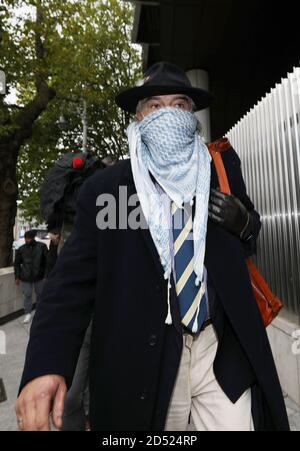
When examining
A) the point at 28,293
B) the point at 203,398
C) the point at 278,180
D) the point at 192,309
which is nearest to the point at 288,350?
the point at 278,180

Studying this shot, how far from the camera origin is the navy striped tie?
5.02ft

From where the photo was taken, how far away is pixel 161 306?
1.47 meters

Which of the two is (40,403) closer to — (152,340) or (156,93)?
(152,340)

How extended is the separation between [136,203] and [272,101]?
328 cm

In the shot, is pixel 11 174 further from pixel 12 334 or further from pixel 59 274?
pixel 59 274

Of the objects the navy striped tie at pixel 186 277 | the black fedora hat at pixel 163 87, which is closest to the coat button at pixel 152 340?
the navy striped tie at pixel 186 277

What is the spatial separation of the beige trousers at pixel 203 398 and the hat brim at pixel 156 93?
115 centimetres

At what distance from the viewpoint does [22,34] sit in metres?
10.7

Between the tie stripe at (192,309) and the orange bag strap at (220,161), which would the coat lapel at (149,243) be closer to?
the tie stripe at (192,309)

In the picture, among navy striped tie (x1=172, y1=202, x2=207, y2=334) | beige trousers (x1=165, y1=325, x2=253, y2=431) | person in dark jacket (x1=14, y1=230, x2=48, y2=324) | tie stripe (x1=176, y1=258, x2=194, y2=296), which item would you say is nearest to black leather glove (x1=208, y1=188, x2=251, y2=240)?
navy striped tie (x1=172, y1=202, x2=207, y2=334)

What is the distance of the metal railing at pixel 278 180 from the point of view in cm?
382

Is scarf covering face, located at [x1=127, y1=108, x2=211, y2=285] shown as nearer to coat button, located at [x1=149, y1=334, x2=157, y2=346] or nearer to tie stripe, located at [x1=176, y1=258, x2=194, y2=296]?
tie stripe, located at [x1=176, y1=258, x2=194, y2=296]

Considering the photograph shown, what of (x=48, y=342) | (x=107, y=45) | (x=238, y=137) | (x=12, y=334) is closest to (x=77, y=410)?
(x=48, y=342)

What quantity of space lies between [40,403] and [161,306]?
55 centimetres
